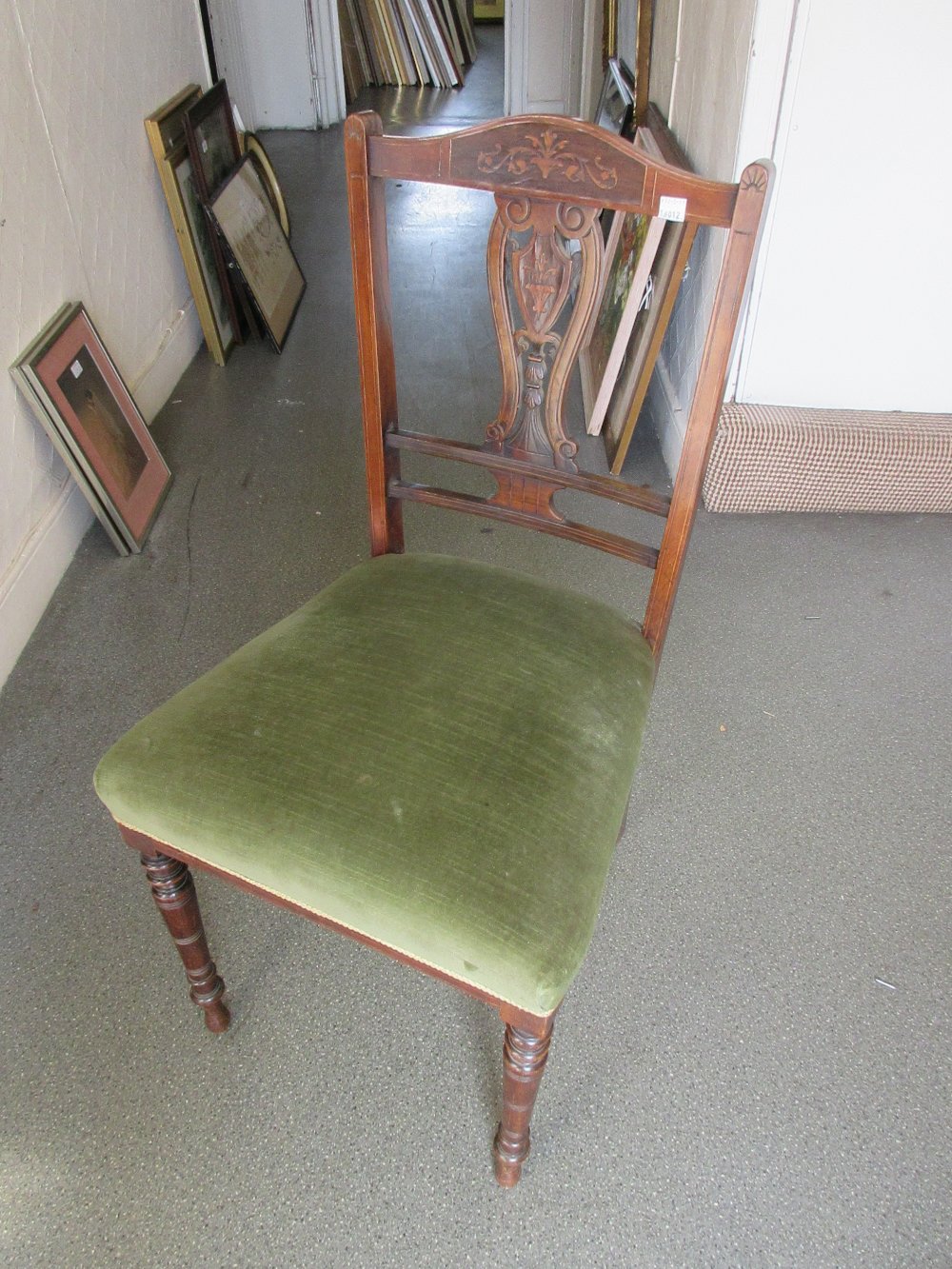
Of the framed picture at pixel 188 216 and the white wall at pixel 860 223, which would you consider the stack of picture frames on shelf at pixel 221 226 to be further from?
the white wall at pixel 860 223

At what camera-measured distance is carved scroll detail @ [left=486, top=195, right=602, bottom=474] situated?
0.98 m

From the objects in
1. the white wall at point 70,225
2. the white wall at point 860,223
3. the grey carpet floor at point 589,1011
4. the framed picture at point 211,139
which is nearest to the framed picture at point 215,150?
the framed picture at point 211,139

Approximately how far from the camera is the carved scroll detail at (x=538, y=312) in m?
0.98

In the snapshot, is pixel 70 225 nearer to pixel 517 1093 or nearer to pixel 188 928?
pixel 188 928

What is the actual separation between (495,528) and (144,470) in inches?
32.9

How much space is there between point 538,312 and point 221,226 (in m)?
1.91

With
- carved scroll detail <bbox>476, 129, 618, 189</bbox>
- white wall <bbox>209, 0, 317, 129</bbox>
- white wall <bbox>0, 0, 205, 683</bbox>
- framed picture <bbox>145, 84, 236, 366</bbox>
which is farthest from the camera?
white wall <bbox>209, 0, 317, 129</bbox>

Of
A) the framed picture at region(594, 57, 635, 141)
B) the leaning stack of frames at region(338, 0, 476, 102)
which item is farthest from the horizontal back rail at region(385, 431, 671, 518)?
the leaning stack of frames at region(338, 0, 476, 102)

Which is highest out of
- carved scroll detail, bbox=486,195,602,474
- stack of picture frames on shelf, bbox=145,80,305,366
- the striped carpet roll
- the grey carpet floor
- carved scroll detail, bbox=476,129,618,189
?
carved scroll detail, bbox=476,129,618,189

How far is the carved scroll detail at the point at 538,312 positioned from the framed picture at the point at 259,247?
1.84m

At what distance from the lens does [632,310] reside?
2213 mm

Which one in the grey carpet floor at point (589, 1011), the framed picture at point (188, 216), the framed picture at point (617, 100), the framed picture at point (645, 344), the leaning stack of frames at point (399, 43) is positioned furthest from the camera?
the leaning stack of frames at point (399, 43)

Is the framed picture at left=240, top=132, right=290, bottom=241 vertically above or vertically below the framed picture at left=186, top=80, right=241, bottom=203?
below

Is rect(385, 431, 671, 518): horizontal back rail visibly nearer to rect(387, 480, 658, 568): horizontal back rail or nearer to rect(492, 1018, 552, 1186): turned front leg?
rect(387, 480, 658, 568): horizontal back rail
